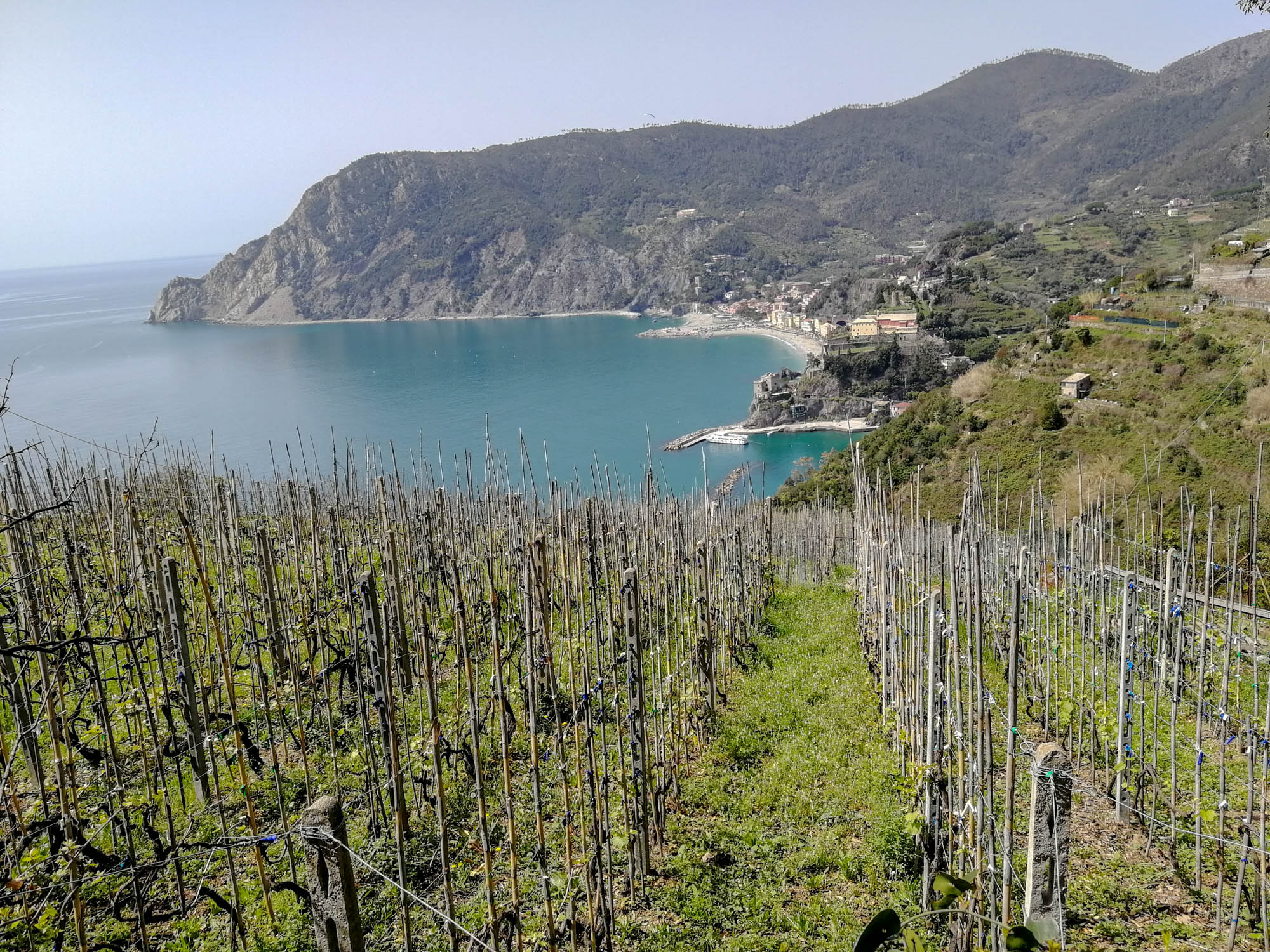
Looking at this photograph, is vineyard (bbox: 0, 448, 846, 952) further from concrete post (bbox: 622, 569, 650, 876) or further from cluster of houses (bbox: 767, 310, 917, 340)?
cluster of houses (bbox: 767, 310, 917, 340)

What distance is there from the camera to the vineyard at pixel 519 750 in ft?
9.89

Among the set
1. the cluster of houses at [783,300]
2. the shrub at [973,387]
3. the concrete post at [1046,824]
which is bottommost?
the shrub at [973,387]

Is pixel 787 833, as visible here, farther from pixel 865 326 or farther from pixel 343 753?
pixel 865 326

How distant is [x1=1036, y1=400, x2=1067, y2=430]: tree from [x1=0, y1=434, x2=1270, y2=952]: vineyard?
72.3 ft

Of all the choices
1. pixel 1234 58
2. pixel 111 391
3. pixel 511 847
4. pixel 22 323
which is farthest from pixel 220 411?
pixel 1234 58

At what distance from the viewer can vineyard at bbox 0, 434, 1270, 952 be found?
119 inches

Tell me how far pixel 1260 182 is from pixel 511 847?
109m

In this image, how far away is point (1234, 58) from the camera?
176 m

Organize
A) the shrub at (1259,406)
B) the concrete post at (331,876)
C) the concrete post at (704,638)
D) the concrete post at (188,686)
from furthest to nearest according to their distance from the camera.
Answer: the shrub at (1259,406) → the concrete post at (704,638) → the concrete post at (188,686) → the concrete post at (331,876)

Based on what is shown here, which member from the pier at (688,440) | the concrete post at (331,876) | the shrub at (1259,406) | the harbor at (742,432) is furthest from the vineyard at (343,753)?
the harbor at (742,432)

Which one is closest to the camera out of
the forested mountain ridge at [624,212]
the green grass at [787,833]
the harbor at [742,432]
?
the green grass at [787,833]

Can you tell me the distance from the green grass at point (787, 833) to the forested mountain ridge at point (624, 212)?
12577 cm

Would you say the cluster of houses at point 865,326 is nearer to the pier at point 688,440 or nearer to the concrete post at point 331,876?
the pier at point 688,440

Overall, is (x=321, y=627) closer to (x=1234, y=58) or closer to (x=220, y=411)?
(x=220, y=411)
